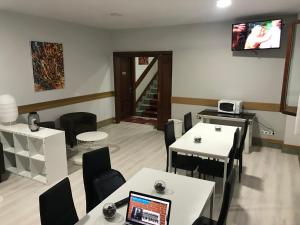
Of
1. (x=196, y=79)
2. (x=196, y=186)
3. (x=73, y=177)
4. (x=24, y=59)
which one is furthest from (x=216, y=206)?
(x=24, y=59)

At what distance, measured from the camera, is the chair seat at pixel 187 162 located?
10.7ft

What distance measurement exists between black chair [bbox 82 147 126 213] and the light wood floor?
84 centimetres

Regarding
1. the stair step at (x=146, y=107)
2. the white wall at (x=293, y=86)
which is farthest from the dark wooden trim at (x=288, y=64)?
the stair step at (x=146, y=107)

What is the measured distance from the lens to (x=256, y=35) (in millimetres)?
4738

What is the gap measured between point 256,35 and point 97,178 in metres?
4.22

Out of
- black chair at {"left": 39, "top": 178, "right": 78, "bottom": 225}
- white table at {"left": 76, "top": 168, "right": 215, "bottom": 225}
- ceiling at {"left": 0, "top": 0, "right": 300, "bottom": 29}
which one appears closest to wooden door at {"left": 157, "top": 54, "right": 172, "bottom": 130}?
ceiling at {"left": 0, "top": 0, "right": 300, "bottom": 29}

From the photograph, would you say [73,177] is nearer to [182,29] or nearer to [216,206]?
[216,206]

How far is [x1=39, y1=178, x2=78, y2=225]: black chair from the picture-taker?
59.5 inches

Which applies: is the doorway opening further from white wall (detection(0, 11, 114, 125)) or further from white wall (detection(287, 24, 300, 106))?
white wall (detection(287, 24, 300, 106))

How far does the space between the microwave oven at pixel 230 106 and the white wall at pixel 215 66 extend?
32 centimetres

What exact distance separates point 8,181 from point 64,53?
294 centimetres

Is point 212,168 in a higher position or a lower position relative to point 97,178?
lower

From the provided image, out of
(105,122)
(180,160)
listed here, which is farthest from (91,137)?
(105,122)

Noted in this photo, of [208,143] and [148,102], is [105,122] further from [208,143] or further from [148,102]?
[208,143]
